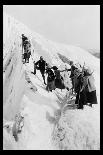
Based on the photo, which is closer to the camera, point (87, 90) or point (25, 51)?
point (87, 90)

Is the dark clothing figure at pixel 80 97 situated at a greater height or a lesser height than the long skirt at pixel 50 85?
lesser

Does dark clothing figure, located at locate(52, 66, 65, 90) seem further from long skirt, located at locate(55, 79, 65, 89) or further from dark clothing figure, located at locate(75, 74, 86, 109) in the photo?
dark clothing figure, located at locate(75, 74, 86, 109)

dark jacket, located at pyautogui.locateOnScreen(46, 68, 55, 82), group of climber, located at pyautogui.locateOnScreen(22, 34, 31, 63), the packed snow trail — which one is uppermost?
group of climber, located at pyautogui.locateOnScreen(22, 34, 31, 63)

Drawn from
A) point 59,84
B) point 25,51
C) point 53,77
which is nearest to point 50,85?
point 53,77

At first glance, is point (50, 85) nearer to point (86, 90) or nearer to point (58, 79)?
point (58, 79)

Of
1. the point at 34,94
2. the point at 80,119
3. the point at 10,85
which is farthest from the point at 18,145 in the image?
the point at 34,94

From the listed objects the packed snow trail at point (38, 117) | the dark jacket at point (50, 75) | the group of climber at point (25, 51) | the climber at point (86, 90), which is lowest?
the packed snow trail at point (38, 117)

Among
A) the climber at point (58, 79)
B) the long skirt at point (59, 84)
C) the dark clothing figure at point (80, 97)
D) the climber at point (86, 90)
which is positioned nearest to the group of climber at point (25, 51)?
the climber at point (58, 79)

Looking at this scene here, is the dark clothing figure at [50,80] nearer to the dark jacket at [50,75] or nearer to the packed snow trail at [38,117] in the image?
the dark jacket at [50,75]

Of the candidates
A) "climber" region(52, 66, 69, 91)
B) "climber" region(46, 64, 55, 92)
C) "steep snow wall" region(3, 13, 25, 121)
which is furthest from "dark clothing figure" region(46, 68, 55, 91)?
"steep snow wall" region(3, 13, 25, 121)

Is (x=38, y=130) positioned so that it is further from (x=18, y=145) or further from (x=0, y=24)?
(x=0, y=24)

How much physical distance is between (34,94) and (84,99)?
2.13m

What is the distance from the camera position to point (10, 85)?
32.2 ft

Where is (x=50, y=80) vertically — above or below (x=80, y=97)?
above
